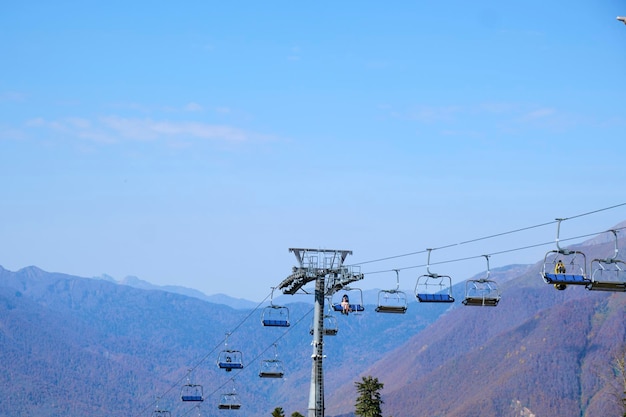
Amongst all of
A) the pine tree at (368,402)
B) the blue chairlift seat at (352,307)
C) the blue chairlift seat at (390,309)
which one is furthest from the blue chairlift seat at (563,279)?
the pine tree at (368,402)

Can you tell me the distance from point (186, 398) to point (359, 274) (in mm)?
49766

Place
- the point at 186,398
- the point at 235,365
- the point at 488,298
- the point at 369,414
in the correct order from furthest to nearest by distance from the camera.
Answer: the point at 369,414 < the point at 186,398 < the point at 235,365 < the point at 488,298

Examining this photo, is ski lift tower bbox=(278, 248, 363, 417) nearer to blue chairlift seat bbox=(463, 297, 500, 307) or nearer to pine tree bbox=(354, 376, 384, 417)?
blue chairlift seat bbox=(463, 297, 500, 307)

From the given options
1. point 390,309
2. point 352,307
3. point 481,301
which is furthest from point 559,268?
point 352,307

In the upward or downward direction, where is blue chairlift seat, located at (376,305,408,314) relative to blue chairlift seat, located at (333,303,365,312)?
downward

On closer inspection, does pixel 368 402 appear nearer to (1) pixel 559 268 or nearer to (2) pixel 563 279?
(1) pixel 559 268

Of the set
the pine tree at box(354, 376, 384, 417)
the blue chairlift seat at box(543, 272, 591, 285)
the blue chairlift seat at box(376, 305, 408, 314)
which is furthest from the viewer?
the pine tree at box(354, 376, 384, 417)

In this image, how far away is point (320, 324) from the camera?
7631 centimetres

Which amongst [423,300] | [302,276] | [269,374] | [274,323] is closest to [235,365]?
[269,374]

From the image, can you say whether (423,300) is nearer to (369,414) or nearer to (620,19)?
(620,19)

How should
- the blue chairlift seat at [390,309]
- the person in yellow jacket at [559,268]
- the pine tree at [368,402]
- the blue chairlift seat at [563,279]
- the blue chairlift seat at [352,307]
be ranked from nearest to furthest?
the blue chairlift seat at [563,279] < the person in yellow jacket at [559,268] < the blue chairlift seat at [390,309] < the blue chairlift seat at [352,307] < the pine tree at [368,402]

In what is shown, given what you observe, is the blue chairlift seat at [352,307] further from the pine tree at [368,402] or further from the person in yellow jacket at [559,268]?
the pine tree at [368,402]

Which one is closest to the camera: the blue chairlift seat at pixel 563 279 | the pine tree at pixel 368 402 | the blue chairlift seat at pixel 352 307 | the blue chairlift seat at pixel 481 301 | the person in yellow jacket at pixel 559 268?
the blue chairlift seat at pixel 563 279

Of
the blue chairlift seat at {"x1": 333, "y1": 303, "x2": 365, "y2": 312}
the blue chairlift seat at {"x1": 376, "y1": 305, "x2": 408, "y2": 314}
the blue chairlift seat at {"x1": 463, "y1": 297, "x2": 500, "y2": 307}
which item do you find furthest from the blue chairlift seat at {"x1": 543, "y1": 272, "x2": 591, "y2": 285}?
the blue chairlift seat at {"x1": 333, "y1": 303, "x2": 365, "y2": 312}
